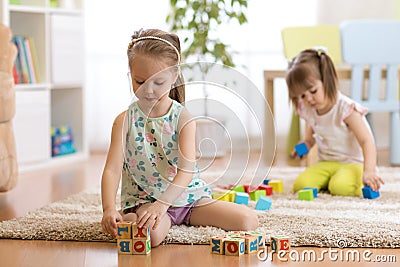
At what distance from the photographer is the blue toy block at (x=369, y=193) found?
7.71 feet

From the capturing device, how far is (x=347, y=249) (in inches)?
66.7

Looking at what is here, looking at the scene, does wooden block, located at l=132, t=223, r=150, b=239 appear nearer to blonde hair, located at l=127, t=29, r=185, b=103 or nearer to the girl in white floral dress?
the girl in white floral dress

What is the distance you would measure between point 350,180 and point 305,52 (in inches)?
18.0

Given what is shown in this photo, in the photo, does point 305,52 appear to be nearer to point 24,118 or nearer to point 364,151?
point 364,151

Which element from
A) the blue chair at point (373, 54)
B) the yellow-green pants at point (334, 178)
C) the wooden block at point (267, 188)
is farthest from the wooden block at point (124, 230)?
the blue chair at point (373, 54)

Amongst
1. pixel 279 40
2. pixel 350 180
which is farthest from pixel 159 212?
pixel 279 40

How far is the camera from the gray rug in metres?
1.76

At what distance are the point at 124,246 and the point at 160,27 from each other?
2470mm

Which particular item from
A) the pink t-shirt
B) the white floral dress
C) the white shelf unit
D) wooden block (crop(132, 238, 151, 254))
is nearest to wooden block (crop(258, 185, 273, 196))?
the pink t-shirt

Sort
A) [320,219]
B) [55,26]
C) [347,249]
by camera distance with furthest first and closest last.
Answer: [55,26], [320,219], [347,249]

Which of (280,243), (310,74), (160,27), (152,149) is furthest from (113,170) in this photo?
(160,27)

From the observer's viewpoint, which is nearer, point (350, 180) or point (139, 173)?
point (139, 173)

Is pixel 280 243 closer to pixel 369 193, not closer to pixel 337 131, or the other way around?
pixel 369 193

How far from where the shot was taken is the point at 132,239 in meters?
1.67
